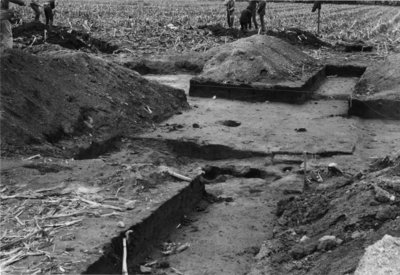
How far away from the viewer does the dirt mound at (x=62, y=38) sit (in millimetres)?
16508

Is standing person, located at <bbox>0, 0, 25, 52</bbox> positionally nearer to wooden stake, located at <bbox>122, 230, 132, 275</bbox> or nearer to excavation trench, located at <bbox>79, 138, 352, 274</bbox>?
excavation trench, located at <bbox>79, 138, 352, 274</bbox>

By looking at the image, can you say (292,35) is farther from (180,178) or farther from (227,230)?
(227,230)

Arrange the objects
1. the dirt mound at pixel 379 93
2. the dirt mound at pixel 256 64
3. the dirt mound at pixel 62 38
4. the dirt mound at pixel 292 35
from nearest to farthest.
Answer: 1. the dirt mound at pixel 379 93
2. the dirt mound at pixel 256 64
3. the dirt mound at pixel 62 38
4. the dirt mound at pixel 292 35

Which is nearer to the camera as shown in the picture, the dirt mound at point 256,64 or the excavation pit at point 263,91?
the excavation pit at point 263,91

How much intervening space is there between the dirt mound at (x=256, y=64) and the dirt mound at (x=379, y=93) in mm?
1443

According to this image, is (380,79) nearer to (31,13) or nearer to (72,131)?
(72,131)

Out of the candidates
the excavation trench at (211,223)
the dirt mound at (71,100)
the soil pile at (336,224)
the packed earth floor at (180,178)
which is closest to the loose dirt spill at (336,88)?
the packed earth floor at (180,178)

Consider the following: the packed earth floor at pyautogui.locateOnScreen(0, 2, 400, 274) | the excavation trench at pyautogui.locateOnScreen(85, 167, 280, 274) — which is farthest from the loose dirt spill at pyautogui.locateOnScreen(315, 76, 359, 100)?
the excavation trench at pyautogui.locateOnScreen(85, 167, 280, 274)

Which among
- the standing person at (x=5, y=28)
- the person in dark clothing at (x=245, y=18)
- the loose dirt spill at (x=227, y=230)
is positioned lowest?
the loose dirt spill at (x=227, y=230)

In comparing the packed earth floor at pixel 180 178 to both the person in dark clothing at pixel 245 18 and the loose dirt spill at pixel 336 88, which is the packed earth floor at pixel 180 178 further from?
the person in dark clothing at pixel 245 18

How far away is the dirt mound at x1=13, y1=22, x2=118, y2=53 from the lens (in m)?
16.5

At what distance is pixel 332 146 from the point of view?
793cm

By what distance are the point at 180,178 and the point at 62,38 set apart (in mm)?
12105

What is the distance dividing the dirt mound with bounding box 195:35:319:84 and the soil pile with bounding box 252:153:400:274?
6.03 metres
